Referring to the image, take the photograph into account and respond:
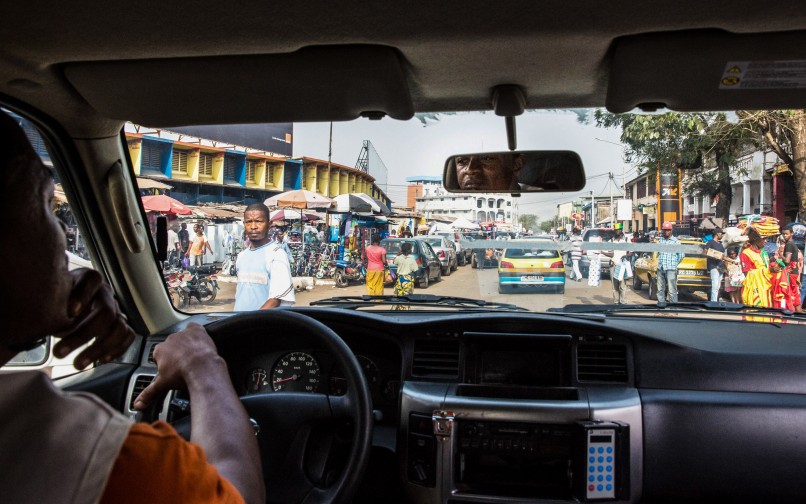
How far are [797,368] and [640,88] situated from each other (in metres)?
1.43

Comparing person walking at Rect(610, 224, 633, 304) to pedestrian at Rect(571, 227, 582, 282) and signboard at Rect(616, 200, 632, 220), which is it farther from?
pedestrian at Rect(571, 227, 582, 282)

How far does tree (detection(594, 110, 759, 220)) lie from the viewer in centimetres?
336

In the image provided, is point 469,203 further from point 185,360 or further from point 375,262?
point 185,360

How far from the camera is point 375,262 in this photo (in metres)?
5.63

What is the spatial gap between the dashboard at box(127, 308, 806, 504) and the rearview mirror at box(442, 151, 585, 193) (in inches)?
25.5

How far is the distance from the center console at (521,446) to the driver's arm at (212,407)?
1.44 m

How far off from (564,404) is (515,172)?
1117 millimetres

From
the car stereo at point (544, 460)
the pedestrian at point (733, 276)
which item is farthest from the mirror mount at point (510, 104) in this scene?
the pedestrian at point (733, 276)

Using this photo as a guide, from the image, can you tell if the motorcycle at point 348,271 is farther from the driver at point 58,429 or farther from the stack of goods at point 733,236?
the driver at point 58,429

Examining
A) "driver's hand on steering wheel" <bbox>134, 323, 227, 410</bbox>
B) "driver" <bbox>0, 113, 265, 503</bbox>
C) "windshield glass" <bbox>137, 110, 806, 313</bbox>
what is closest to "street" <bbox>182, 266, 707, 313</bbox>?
"windshield glass" <bbox>137, 110, 806, 313</bbox>

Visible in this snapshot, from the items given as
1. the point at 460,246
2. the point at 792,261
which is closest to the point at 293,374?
the point at 460,246

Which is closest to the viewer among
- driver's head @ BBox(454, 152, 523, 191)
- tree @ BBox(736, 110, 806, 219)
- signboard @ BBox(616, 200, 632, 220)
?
driver's head @ BBox(454, 152, 523, 191)

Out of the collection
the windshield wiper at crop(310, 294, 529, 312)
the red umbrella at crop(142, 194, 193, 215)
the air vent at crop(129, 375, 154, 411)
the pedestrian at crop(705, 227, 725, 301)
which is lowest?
the air vent at crop(129, 375, 154, 411)

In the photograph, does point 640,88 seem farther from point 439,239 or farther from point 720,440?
point 439,239
